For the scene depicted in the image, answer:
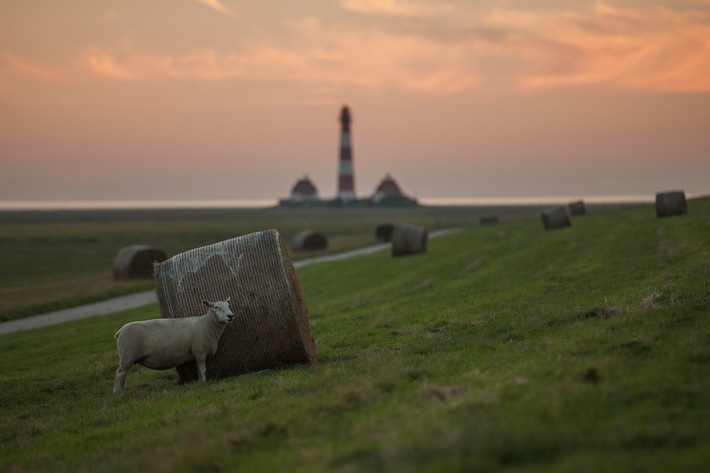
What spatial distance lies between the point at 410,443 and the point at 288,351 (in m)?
6.60

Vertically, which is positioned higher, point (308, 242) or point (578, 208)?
point (578, 208)

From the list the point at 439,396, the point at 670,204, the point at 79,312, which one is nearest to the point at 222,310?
the point at 439,396

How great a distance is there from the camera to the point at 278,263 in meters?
12.8

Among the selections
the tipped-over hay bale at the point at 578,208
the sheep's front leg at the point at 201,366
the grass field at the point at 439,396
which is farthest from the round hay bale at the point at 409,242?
the sheep's front leg at the point at 201,366

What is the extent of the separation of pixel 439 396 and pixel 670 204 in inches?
1364

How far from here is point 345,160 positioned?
147 m

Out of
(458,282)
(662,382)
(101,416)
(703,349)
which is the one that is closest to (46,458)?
(101,416)

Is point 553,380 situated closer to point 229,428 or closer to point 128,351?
point 229,428

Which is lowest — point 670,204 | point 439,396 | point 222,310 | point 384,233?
point 384,233

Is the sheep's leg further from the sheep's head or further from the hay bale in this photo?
the sheep's head

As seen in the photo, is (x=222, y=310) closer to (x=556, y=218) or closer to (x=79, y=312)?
(x=79, y=312)

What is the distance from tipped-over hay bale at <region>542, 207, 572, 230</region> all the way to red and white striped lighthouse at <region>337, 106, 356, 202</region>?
102m

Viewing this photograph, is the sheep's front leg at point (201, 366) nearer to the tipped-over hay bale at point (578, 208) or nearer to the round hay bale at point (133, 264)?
the round hay bale at point (133, 264)

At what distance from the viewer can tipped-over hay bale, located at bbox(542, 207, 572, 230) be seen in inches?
1754
